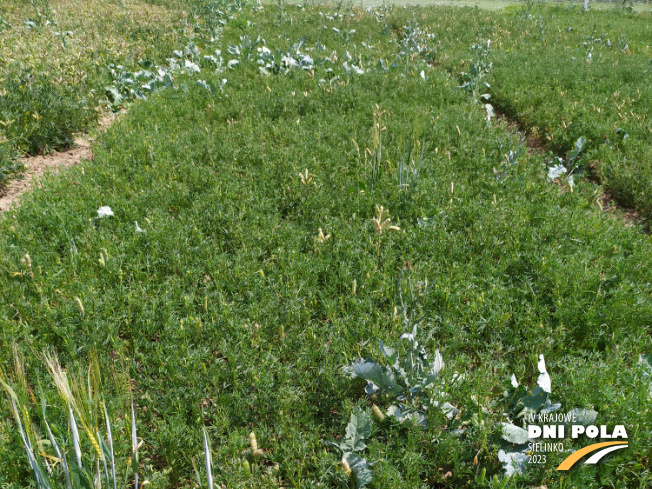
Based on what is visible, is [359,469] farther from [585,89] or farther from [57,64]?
[585,89]

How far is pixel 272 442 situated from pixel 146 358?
115cm

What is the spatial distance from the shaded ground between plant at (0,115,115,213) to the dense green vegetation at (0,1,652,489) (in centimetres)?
56

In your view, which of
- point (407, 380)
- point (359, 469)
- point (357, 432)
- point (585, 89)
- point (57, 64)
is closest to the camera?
point (359, 469)

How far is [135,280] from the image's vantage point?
3703 millimetres

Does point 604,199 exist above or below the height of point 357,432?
above

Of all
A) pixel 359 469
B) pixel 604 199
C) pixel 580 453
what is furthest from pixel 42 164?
pixel 604 199

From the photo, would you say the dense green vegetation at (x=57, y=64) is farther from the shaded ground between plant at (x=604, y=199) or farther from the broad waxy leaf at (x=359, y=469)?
the shaded ground between plant at (x=604, y=199)

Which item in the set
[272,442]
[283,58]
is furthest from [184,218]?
[283,58]

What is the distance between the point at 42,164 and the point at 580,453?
6.75 m

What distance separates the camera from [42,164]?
5.81 meters

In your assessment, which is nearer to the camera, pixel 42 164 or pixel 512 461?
pixel 512 461

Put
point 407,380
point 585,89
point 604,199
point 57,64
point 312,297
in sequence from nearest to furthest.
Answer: point 407,380
point 312,297
point 604,199
point 57,64
point 585,89

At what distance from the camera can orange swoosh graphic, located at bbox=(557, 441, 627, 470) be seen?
228 cm

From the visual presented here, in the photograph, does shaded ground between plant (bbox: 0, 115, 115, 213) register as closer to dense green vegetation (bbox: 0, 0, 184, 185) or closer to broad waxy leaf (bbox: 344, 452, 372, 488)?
dense green vegetation (bbox: 0, 0, 184, 185)
